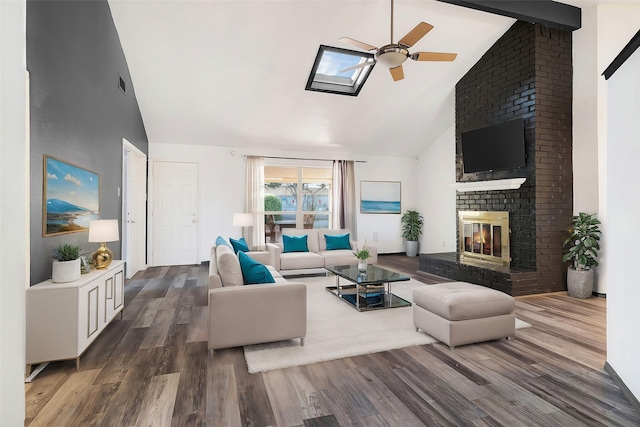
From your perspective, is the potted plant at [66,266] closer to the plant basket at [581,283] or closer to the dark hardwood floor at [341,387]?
the dark hardwood floor at [341,387]

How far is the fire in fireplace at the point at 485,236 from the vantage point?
4.81 meters

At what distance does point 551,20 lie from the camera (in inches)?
168

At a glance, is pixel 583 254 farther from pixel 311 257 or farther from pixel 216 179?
pixel 216 179

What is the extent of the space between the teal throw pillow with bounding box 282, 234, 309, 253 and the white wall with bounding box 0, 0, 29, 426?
5201mm

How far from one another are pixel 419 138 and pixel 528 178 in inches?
131

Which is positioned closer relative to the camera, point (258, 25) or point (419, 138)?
point (258, 25)

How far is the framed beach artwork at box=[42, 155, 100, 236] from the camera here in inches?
109

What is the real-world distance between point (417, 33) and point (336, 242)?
12.7ft

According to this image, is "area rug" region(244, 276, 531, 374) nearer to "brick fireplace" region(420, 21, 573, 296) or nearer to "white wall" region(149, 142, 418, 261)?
"brick fireplace" region(420, 21, 573, 296)

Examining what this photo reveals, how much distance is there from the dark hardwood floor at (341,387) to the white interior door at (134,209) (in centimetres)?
270

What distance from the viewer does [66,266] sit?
8.39 feet

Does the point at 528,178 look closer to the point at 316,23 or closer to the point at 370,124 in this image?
the point at 370,124

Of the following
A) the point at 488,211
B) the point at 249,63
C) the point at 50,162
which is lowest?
the point at 488,211

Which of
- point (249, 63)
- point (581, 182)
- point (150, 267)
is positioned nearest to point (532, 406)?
point (581, 182)
